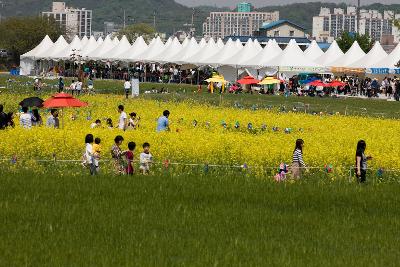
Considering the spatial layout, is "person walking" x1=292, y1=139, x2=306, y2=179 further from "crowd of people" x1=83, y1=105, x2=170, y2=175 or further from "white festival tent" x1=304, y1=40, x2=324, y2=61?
"white festival tent" x1=304, y1=40, x2=324, y2=61

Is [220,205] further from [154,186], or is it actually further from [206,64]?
[206,64]

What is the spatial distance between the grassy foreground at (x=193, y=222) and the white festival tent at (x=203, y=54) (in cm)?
5751

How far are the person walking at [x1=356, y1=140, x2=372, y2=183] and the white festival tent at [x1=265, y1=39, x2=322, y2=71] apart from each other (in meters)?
48.0

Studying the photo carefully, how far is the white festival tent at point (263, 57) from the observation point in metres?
76.3

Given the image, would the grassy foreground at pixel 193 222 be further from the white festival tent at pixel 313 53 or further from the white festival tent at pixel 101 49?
the white festival tent at pixel 101 49

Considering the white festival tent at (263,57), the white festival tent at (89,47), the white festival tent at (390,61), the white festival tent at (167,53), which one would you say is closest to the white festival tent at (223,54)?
the white festival tent at (263,57)

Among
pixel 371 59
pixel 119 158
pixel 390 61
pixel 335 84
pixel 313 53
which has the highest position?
pixel 313 53

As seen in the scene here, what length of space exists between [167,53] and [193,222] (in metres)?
68.9

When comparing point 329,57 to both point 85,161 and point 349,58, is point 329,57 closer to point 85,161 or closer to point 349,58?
point 349,58

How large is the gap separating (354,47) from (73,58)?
2919cm

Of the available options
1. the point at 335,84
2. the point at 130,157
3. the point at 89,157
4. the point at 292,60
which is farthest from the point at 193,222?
the point at 292,60

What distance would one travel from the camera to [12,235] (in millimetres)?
17906

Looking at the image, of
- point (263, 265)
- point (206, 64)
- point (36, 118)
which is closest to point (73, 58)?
point (206, 64)

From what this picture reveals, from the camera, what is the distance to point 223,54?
270 ft
